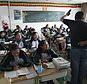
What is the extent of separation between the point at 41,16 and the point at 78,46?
8070mm

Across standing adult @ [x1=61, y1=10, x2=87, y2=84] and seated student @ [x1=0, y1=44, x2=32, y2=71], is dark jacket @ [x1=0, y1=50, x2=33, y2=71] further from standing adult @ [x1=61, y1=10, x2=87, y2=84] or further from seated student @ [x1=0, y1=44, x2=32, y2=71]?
standing adult @ [x1=61, y1=10, x2=87, y2=84]

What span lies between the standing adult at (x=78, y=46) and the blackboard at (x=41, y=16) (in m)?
7.58

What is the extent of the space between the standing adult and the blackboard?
7.58m

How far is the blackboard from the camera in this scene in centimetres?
1023

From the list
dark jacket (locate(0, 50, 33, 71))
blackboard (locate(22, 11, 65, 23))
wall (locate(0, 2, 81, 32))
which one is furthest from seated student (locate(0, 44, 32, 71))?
blackboard (locate(22, 11, 65, 23))

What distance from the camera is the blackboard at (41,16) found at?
33.6 ft

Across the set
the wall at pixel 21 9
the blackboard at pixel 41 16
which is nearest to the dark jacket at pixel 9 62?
the wall at pixel 21 9

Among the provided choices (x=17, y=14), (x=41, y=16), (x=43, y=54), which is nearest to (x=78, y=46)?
(x=43, y=54)

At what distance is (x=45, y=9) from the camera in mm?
10656

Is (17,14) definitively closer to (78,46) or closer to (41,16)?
(41,16)

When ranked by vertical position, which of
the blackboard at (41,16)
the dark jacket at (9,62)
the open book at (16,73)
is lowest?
the open book at (16,73)

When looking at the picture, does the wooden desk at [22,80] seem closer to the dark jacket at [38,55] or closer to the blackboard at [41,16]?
the dark jacket at [38,55]

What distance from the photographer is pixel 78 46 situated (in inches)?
107

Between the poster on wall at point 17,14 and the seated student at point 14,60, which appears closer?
the seated student at point 14,60
